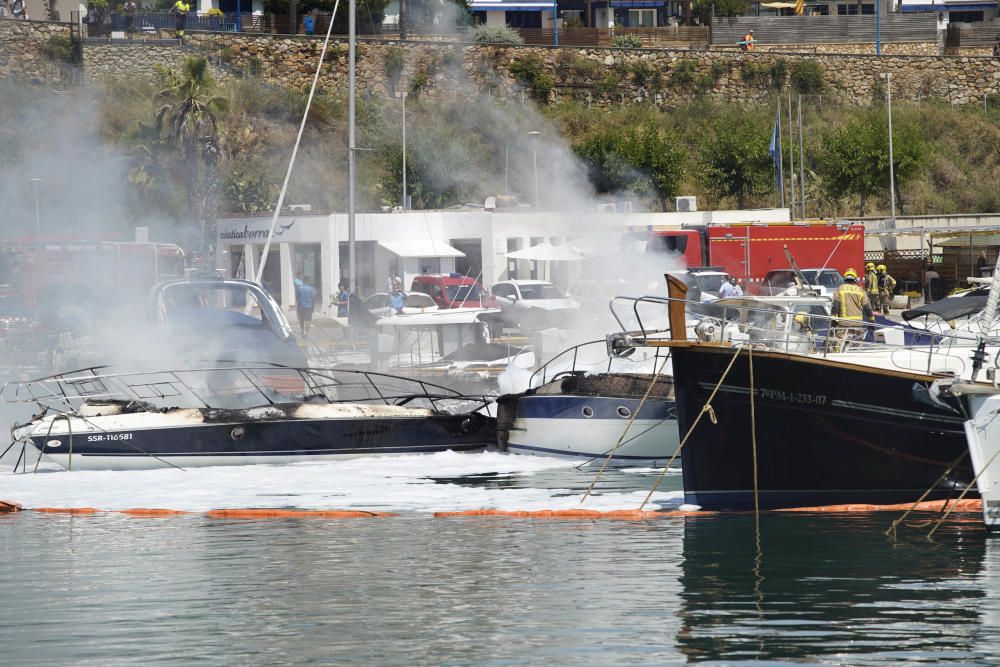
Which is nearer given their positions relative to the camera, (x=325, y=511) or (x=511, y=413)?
(x=325, y=511)

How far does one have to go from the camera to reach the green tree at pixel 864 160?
70000 millimetres

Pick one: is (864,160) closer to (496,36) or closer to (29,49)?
(496,36)

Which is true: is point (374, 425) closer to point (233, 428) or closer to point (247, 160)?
point (233, 428)

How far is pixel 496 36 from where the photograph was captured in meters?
83.5

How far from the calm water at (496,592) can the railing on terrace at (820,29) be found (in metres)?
79.0

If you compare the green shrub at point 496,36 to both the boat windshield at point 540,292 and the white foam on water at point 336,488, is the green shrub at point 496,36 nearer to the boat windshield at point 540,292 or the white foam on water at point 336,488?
the boat windshield at point 540,292

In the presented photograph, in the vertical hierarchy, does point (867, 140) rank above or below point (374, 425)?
above

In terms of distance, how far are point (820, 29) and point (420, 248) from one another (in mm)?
52728

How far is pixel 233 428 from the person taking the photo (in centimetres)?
2025

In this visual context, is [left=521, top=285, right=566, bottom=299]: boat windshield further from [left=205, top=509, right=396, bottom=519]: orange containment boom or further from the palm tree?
[left=205, top=509, right=396, bottom=519]: orange containment boom

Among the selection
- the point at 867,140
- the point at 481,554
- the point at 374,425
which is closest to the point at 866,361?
the point at 481,554

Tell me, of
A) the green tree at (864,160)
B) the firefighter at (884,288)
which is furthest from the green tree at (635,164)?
the firefighter at (884,288)

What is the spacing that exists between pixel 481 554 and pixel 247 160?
2346 inches

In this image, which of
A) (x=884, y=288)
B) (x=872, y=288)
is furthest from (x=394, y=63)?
(x=872, y=288)
